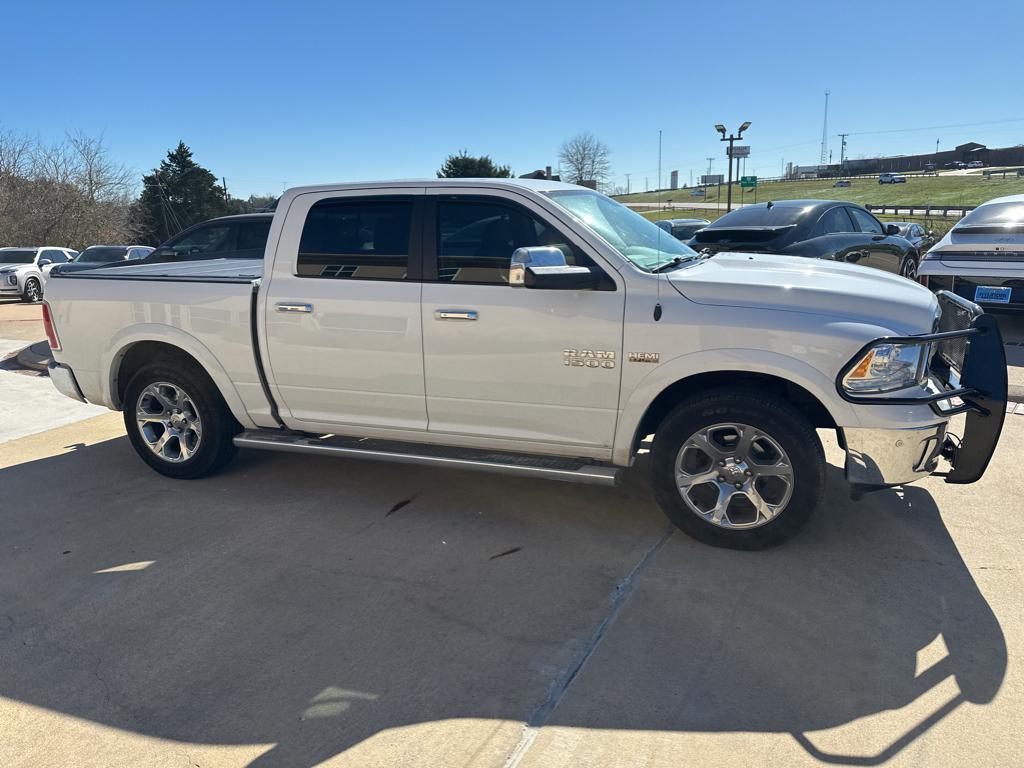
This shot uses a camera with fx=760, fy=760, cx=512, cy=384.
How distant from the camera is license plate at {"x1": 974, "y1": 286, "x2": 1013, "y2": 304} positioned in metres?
7.81

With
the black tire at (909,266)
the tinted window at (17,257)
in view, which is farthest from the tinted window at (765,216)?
the tinted window at (17,257)

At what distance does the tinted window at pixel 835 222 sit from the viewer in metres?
9.26

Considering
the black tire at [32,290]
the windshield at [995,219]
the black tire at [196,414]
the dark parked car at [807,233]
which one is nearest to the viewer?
the black tire at [196,414]

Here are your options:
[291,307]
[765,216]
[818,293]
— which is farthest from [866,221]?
[291,307]

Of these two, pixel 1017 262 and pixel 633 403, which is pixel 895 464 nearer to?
pixel 633 403

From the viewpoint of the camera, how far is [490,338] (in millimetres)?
4215

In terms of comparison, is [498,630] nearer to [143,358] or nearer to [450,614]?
[450,614]

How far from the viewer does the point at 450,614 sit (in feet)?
11.4

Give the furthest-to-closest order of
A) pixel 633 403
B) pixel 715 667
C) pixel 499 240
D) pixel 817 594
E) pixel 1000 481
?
pixel 1000 481, pixel 499 240, pixel 633 403, pixel 817 594, pixel 715 667

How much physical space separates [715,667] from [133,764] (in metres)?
2.16

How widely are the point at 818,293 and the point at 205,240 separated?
995 cm

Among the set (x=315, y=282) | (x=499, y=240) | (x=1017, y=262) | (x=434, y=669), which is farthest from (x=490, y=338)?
(x=1017, y=262)

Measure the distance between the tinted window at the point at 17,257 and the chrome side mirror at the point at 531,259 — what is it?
2099cm

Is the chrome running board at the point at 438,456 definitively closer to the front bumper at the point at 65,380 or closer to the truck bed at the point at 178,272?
the truck bed at the point at 178,272
